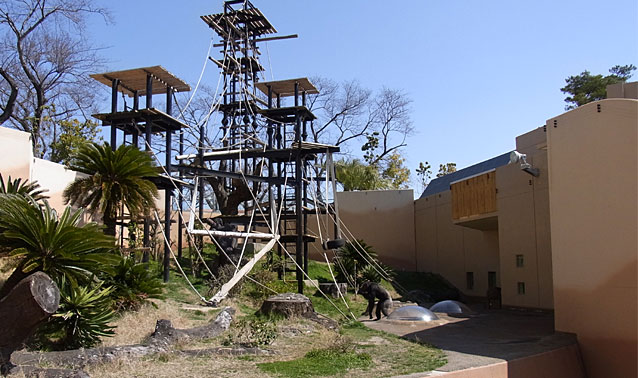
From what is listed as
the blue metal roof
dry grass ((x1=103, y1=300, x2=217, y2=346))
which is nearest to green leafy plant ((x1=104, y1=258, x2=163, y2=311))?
dry grass ((x1=103, y1=300, x2=217, y2=346))

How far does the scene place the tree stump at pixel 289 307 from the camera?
15.0 metres

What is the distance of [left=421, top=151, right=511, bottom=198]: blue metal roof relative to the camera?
26562mm

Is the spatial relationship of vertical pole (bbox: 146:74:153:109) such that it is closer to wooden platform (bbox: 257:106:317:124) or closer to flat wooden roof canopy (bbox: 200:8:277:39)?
wooden platform (bbox: 257:106:317:124)

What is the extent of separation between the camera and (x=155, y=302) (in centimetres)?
1473

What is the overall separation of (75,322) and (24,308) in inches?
99.7

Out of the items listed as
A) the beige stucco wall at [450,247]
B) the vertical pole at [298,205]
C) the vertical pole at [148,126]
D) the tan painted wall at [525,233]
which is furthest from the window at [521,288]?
the vertical pole at [148,126]

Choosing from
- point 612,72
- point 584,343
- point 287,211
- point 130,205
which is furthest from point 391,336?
point 612,72

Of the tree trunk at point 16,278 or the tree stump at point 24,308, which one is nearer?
the tree stump at point 24,308

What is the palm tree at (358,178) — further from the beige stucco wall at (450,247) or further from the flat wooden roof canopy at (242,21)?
the flat wooden roof canopy at (242,21)

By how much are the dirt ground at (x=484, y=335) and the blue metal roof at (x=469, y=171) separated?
9.19 metres

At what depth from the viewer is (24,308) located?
812cm

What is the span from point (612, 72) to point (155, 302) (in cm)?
3568

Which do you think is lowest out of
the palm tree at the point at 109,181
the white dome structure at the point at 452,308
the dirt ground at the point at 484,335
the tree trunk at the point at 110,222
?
the dirt ground at the point at 484,335

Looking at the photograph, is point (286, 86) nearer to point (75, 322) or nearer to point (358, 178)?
point (358, 178)
